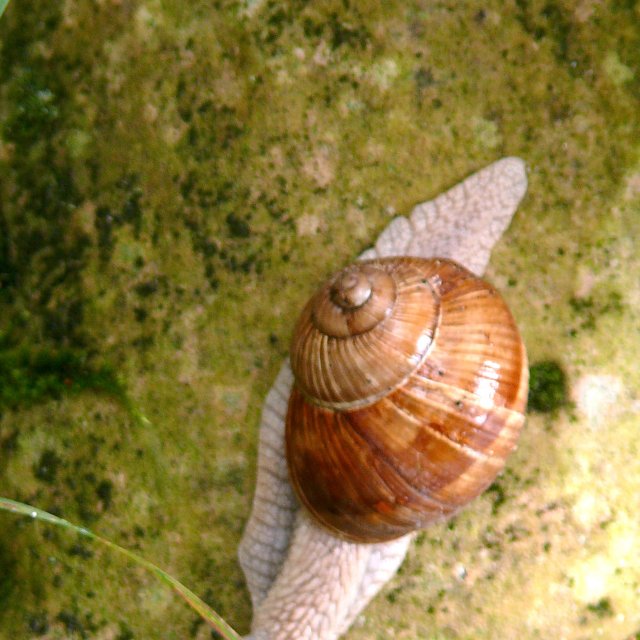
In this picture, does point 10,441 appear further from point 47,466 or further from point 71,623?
point 71,623

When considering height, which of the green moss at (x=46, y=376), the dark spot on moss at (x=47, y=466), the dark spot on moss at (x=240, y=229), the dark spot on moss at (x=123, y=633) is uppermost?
the dark spot on moss at (x=240, y=229)

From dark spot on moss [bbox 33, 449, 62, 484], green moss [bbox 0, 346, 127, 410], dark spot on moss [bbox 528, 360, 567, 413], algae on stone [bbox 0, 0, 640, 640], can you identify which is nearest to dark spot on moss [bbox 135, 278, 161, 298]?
algae on stone [bbox 0, 0, 640, 640]

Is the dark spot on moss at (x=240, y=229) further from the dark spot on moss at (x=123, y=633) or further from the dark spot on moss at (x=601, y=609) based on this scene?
the dark spot on moss at (x=601, y=609)

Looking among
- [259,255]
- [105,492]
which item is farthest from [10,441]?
[259,255]

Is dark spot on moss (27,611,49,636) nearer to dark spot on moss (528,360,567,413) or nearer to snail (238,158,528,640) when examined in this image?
snail (238,158,528,640)

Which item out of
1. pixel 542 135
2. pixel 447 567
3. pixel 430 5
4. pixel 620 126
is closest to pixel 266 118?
pixel 430 5

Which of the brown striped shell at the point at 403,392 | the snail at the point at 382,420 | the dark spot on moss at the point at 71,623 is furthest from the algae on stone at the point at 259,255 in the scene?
the brown striped shell at the point at 403,392
